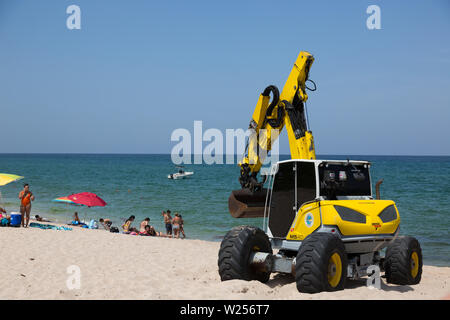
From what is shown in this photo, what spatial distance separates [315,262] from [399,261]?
2.77m

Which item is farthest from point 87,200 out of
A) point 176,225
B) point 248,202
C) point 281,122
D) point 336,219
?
point 336,219

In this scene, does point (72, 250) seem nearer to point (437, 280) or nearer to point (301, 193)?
point (301, 193)

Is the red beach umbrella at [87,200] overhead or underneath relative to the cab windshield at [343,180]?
underneath

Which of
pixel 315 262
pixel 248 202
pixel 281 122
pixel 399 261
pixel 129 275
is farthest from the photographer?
pixel 129 275

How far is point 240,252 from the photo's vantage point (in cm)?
860

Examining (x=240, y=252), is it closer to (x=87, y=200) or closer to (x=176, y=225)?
(x=176, y=225)

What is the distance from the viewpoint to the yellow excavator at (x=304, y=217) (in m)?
7.98

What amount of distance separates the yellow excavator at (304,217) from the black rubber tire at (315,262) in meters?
0.02

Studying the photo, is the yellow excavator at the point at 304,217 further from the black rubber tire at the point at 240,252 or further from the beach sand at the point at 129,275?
the beach sand at the point at 129,275

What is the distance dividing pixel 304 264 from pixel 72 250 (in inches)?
340

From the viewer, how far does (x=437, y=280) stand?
11.1 meters

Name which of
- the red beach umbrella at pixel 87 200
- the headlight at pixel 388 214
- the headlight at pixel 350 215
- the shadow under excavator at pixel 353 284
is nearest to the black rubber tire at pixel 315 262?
the headlight at pixel 350 215

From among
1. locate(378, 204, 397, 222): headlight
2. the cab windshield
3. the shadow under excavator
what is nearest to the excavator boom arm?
the cab windshield
